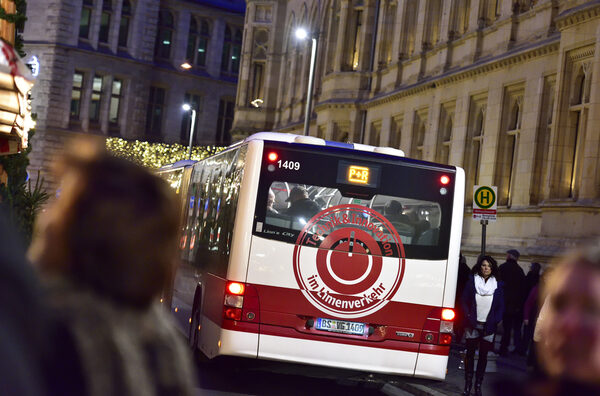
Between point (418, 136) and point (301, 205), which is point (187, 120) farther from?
point (301, 205)

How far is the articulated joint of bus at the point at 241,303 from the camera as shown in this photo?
1318 cm

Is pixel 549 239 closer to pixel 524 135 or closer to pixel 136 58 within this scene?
pixel 524 135

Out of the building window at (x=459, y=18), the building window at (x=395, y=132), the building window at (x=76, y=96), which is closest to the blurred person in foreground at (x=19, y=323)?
the building window at (x=459, y=18)

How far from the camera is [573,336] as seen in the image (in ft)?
8.20

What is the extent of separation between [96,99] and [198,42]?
9.19m

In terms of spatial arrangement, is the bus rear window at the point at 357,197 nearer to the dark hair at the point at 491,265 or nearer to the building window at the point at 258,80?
the dark hair at the point at 491,265

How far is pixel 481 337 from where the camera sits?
15.0 m

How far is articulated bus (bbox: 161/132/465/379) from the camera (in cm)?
1323

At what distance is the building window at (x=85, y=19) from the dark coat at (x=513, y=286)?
5771 centimetres

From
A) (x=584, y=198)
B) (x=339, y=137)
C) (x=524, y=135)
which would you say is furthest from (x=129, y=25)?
(x=584, y=198)

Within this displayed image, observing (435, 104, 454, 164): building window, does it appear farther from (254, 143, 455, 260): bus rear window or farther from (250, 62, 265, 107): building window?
(250, 62, 265, 107): building window

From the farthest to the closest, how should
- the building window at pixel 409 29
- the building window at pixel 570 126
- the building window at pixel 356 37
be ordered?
the building window at pixel 356 37, the building window at pixel 409 29, the building window at pixel 570 126

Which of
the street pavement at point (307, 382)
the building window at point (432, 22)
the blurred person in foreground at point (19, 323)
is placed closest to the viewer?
the blurred person in foreground at point (19, 323)

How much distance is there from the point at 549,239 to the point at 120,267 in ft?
71.0
